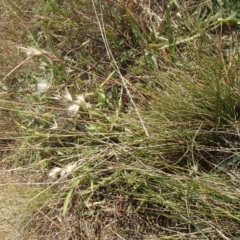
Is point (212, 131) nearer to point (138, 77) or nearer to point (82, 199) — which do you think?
point (138, 77)

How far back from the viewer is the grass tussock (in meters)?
1.59

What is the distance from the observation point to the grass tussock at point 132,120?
1590 mm

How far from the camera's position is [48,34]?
1.91 meters

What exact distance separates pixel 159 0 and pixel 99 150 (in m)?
0.65

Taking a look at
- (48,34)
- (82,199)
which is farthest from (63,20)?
(82,199)

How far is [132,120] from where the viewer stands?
67.3 inches

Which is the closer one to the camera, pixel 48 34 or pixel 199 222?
pixel 199 222

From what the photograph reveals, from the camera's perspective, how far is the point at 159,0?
1857 mm

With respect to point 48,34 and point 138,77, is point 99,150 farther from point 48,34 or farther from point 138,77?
point 48,34

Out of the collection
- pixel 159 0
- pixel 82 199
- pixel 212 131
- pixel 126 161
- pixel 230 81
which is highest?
pixel 159 0

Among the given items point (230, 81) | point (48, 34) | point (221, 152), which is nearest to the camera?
point (230, 81)

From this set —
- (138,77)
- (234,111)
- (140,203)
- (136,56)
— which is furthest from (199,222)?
(136,56)

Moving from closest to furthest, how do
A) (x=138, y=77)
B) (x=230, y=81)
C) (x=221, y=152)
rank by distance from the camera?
(x=230, y=81) → (x=221, y=152) → (x=138, y=77)

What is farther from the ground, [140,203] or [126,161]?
[126,161]
